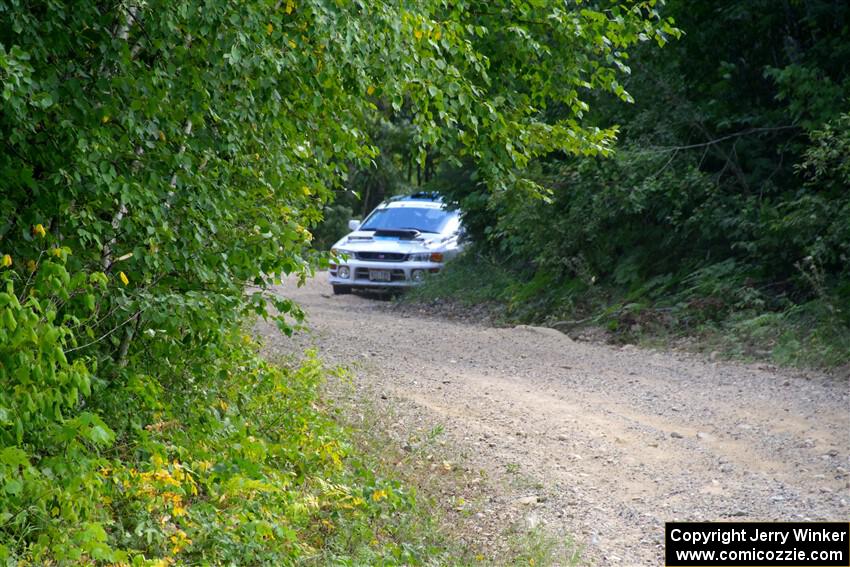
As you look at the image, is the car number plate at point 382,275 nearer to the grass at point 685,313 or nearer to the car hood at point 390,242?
the car hood at point 390,242

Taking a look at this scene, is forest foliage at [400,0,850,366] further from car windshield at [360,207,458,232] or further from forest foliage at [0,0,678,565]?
forest foliage at [0,0,678,565]

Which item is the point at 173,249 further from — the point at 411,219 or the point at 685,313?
the point at 411,219

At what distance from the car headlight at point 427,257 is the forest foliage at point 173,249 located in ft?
41.3

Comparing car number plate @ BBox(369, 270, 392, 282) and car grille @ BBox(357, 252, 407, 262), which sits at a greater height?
car grille @ BBox(357, 252, 407, 262)

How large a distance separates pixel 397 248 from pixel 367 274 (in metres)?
0.74

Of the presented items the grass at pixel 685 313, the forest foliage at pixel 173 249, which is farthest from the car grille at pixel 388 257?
the forest foliage at pixel 173 249

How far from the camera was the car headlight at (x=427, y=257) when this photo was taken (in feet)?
63.4

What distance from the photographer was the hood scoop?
19573 mm

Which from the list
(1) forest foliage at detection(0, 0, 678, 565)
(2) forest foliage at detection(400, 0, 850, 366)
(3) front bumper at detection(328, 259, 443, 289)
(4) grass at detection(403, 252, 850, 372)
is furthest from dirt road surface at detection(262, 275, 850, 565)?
(3) front bumper at detection(328, 259, 443, 289)

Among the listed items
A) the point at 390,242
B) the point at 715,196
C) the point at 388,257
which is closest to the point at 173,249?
the point at 715,196

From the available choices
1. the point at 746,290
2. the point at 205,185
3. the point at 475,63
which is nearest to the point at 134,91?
the point at 205,185

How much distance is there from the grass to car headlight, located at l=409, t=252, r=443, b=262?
101 cm

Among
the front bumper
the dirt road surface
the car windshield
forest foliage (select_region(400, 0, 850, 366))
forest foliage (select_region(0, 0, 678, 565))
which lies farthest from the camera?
the car windshield

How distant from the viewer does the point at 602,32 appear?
788 centimetres
